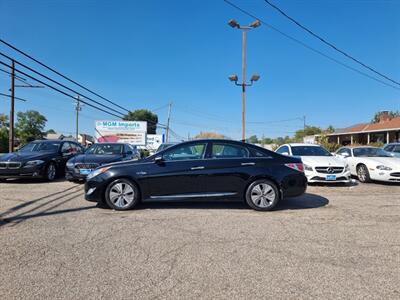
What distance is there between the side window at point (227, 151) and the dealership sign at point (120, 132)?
23.0 m

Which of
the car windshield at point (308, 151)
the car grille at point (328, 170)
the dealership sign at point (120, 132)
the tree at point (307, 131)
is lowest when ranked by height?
the car grille at point (328, 170)

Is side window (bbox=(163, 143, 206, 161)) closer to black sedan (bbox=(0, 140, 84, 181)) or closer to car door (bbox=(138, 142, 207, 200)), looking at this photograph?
car door (bbox=(138, 142, 207, 200))

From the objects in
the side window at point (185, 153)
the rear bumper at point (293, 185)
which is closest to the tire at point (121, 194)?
the side window at point (185, 153)

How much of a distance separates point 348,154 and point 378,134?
30.5 m

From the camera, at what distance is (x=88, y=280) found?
3043mm

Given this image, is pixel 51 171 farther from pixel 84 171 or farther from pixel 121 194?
pixel 121 194

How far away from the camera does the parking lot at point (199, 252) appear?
9.49 ft

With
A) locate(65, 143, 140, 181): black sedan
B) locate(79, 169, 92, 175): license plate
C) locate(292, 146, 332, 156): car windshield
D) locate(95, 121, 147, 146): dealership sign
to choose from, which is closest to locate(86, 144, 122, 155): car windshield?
locate(65, 143, 140, 181): black sedan

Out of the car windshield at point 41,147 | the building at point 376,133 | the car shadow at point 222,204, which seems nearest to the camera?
the car shadow at point 222,204

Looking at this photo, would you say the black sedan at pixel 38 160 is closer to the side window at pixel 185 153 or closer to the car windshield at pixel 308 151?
the side window at pixel 185 153

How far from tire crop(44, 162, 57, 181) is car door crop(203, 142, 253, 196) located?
692 centimetres

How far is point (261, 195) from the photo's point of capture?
613cm

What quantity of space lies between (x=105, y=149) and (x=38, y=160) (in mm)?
2218

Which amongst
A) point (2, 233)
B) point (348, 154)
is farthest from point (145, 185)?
point (348, 154)
